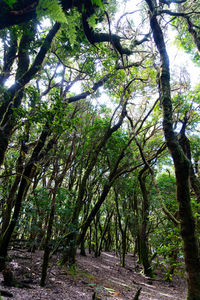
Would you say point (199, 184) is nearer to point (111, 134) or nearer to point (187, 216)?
point (187, 216)

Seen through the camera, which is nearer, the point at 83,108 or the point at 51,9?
the point at 51,9

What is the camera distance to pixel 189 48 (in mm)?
7750

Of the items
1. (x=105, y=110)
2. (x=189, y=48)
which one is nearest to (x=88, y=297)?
(x=105, y=110)

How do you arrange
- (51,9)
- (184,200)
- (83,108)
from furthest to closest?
1. (83,108)
2. (184,200)
3. (51,9)

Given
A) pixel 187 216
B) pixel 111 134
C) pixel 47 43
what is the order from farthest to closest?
pixel 111 134 → pixel 47 43 → pixel 187 216

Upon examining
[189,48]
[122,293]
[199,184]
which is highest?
[189,48]

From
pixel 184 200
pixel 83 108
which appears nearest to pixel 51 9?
pixel 184 200

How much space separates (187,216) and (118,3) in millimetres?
8299

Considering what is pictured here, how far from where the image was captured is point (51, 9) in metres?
1.69

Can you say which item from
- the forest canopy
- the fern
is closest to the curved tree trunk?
the forest canopy

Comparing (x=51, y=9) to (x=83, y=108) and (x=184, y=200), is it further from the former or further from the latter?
(x=83, y=108)

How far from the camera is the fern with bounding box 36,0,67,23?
1637 mm

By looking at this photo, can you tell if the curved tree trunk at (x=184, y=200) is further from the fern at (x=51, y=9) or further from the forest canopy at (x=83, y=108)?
the fern at (x=51, y=9)

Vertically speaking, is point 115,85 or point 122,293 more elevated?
point 115,85
